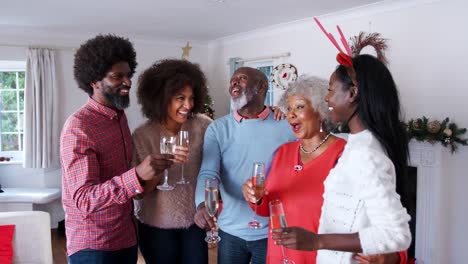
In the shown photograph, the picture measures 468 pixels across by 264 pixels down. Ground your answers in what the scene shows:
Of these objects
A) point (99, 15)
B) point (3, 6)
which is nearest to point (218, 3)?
point (99, 15)

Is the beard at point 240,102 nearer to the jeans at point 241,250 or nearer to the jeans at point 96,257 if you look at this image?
the jeans at point 241,250

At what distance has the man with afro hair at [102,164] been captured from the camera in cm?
152

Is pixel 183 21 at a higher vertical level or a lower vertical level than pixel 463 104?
higher

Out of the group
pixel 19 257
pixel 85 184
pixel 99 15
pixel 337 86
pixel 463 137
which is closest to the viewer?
pixel 337 86

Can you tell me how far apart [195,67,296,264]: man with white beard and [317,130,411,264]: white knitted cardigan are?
0.69m

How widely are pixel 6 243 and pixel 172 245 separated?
1295 mm

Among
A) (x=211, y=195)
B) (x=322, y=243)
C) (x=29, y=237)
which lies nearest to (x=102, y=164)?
(x=211, y=195)

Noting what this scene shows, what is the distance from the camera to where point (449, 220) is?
3498 millimetres

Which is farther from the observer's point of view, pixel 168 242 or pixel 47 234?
pixel 47 234

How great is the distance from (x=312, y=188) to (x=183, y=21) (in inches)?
156

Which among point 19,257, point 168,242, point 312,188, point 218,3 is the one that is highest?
point 218,3

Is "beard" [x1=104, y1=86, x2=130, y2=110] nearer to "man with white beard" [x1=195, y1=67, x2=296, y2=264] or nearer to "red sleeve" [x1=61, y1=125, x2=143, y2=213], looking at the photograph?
"red sleeve" [x1=61, y1=125, x2=143, y2=213]

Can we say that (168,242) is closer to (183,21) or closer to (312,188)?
(312,188)

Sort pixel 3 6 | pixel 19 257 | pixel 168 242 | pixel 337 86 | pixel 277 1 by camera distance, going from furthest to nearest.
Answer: pixel 3 6, pixel 277 1, pixel 19 257, pixel 168 242, pixel 337 86
